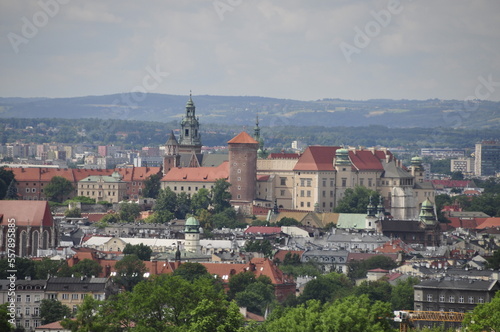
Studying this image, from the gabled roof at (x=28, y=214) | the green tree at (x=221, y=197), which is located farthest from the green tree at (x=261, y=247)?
the green tree at (x=221, y=197)

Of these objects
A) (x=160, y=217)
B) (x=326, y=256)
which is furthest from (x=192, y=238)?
(x=160, y=217)

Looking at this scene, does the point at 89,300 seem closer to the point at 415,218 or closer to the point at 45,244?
the point at 45,244

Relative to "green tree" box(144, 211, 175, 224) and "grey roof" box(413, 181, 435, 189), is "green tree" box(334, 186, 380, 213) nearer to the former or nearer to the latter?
"grey roof" box(413, 181, 435, 189)

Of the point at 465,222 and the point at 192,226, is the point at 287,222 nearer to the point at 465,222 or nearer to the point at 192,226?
the point at 465,222

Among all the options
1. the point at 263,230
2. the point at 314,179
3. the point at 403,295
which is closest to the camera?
the point at 403,295

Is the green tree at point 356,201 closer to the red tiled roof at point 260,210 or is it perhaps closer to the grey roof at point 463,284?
the red tiled roof at point 260,210

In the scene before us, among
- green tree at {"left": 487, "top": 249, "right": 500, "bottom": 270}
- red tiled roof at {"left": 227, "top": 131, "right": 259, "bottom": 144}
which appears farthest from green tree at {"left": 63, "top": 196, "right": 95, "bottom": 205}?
green tree at {"left": 487, "top": 249, "right": 500, "bottom": 270}

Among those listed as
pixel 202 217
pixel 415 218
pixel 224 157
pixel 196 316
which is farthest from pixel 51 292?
pixel 224 157
